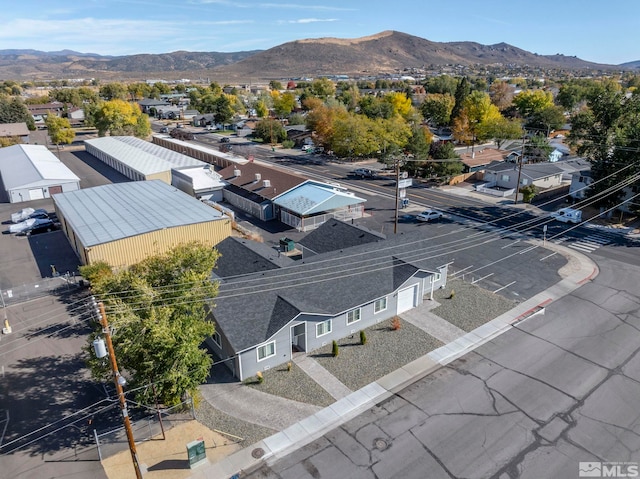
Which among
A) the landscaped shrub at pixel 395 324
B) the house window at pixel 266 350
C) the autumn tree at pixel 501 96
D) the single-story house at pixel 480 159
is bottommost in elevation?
the landscaped shrub at pixel 395 324

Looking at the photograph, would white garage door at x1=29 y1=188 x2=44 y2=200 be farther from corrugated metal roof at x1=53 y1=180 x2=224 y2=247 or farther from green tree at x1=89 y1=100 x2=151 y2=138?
green tree at x1=89 y1=100 x2=151 y2=138

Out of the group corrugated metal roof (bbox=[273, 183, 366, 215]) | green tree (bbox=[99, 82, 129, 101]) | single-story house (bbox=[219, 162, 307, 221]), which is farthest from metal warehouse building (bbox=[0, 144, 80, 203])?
green tree (bbox=[99, 82, 129, 101])

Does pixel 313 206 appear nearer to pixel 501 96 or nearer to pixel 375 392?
pixel 375 392

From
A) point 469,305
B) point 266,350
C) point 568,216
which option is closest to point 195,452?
point 266,350

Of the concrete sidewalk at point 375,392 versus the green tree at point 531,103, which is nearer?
the concrete sidewalk at point 375,392

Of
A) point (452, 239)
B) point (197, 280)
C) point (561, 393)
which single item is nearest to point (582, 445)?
point (561, 393)

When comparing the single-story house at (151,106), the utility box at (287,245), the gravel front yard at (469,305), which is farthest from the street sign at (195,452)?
the single-story house at (151,106)

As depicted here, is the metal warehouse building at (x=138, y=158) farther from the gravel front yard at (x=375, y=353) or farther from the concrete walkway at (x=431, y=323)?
the gravel front yard at (x=375, y=353)
